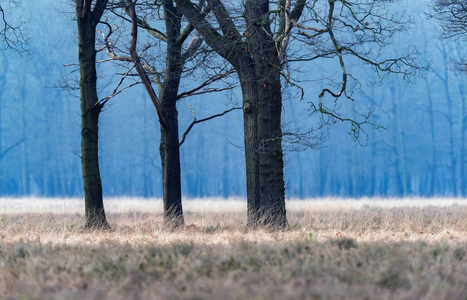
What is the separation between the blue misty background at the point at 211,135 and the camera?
39906 millimetres

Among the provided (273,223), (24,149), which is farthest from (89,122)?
(24,149)

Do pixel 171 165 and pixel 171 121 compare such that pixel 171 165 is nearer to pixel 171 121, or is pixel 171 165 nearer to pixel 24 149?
pixel 171 121

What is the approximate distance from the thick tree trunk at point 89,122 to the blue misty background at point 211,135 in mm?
25261

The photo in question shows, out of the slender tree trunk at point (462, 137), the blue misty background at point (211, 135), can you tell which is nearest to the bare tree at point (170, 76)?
the blue misty background at point (211, 135)

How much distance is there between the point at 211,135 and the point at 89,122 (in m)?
29.5

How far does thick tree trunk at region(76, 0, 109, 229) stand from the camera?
13.9 meters

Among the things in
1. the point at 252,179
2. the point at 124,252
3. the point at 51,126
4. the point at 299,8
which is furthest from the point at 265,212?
the point at 51,126

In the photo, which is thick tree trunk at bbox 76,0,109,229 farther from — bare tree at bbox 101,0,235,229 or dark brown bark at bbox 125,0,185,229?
dark brown bark at bbox 125,0,185,229

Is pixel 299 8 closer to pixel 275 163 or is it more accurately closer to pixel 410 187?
pixel 275 163

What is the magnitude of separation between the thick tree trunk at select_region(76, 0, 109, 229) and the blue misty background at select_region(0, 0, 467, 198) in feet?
82.9

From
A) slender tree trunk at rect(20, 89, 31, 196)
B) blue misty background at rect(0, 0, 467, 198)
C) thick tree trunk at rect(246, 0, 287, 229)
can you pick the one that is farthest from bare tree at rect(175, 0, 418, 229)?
slender tree trunk at rect(20, 89, 31, 196)

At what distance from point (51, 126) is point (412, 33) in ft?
87.4

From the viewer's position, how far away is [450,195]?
112ft

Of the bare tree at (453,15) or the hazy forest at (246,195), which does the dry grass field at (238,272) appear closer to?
the hazy forest at (246,195)
